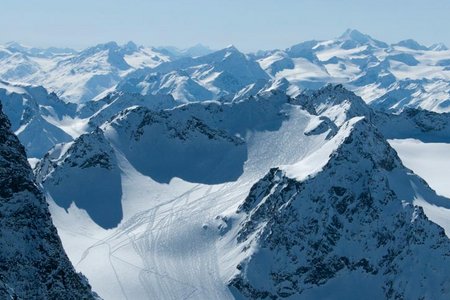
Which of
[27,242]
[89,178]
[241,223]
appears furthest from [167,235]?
[27,242]

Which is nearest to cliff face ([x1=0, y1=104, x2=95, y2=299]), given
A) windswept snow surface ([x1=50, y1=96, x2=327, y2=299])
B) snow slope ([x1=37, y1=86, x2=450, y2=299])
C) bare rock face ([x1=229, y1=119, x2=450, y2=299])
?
snow slope ([x1=37, y1=86, x2=450, y2=299])

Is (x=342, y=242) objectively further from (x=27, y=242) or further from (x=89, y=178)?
(x=27, y=242)

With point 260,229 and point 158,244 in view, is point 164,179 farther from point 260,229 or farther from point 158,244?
point 260,229

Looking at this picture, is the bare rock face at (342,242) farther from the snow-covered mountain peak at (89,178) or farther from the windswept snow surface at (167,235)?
the snow-covered mountain peak at (89,178)

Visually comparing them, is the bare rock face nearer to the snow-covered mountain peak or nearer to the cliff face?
the snow-covered mountain peak

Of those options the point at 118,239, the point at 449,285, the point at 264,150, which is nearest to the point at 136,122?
the point at 264,150

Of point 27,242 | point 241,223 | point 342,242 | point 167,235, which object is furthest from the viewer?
point 167,235

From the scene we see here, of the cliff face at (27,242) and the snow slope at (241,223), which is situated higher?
the cliff face at (27,242)

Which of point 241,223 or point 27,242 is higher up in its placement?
point 27,242

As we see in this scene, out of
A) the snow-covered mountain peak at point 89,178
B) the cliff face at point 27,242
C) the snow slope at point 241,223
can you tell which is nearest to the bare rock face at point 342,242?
the snow slope at point 241,223
